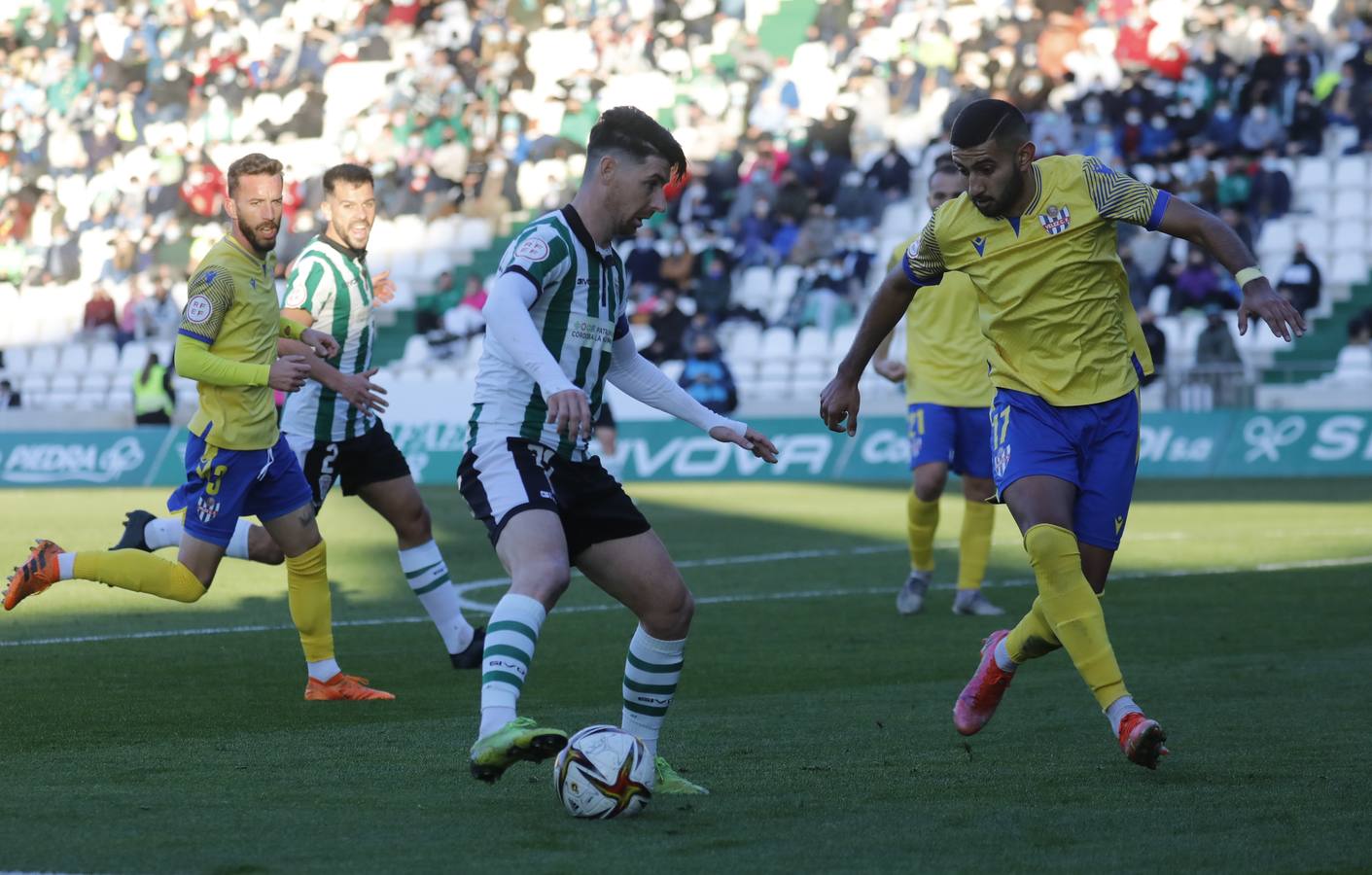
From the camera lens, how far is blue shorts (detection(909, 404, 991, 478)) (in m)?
10.9

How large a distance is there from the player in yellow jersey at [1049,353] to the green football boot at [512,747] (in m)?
1.93

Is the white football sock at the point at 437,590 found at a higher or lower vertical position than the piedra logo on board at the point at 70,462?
higher

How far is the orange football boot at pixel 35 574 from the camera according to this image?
8.00m

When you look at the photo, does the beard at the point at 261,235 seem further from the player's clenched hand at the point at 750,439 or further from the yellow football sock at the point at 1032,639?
the yellow football sock at the point at 1032,639

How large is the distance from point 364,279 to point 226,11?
31.5 meters

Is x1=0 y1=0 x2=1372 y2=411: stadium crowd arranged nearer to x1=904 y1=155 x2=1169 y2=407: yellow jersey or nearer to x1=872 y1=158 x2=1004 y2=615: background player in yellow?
x1=872 y1=158 x2=1004 y2=615: background player in yellow

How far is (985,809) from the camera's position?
17.9ft

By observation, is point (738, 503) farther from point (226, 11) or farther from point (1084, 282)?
point (226, 11)

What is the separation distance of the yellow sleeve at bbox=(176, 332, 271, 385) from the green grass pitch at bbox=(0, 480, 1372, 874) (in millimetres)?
1302

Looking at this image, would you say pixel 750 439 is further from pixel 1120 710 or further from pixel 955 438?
pixel 955 438

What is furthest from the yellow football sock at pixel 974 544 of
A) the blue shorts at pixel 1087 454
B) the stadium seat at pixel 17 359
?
the stadium seat at pixel 17 359

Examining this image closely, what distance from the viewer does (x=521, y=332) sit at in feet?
17.9

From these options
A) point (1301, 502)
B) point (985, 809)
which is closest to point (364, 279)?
point (985, 809)

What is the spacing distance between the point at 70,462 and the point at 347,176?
1673 centimetres
